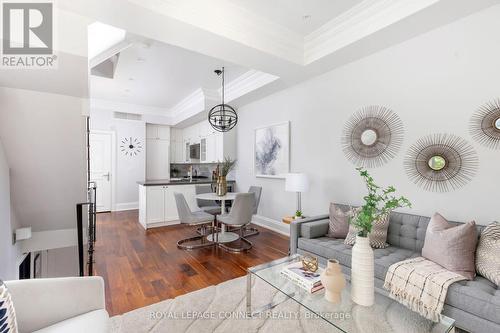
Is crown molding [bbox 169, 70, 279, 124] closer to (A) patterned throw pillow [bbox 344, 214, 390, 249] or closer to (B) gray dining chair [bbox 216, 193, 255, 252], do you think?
(B) gray dining chair [bbox 216, 193, 255, 252]

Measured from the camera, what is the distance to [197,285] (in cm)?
254

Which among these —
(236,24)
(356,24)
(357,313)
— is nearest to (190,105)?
(236,24)

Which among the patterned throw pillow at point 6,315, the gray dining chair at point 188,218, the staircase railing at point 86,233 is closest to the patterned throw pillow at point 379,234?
the gray dining chair at point 188,218

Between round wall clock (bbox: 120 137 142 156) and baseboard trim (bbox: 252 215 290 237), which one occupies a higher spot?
round wall clock (bbox: 120 137 142 156)

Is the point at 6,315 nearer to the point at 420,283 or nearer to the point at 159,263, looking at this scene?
the point at 159,263

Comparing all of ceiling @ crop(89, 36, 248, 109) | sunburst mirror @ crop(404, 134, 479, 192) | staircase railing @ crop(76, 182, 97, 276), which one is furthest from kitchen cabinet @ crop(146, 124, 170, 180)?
sunburst mirror @ crop(404, 134, 479, 192)

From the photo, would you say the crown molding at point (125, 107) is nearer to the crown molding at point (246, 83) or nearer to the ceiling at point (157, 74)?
the ceiling at point (157, 74)

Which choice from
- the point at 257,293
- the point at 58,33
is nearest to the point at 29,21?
the point at 58,33

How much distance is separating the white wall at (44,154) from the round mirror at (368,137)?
3298 millimetres

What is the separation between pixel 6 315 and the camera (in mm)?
1072

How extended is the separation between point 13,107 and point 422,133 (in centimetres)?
403

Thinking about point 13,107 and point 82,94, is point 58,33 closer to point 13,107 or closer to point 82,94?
point 82,94

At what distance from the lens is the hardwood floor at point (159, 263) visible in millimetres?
2404

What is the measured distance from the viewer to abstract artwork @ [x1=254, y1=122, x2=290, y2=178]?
4.34 meters
